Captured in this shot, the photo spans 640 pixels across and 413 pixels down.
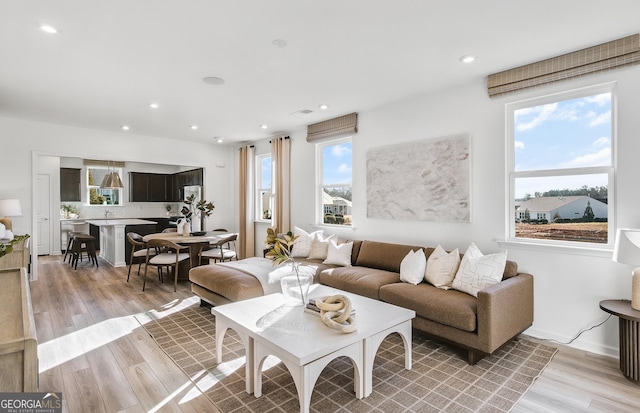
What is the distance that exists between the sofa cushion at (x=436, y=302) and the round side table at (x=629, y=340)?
95cm

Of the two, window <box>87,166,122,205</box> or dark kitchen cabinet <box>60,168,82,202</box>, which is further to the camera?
window <box>87,166,122,205</box>

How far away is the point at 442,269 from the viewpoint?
328cm

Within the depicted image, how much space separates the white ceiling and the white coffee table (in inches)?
83.8

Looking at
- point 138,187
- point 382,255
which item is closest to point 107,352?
point 382,255

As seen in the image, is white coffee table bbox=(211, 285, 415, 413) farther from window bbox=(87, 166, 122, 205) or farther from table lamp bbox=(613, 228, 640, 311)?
window bbox=(87, 166, 122, 205)

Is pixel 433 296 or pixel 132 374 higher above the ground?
pixel 433 296

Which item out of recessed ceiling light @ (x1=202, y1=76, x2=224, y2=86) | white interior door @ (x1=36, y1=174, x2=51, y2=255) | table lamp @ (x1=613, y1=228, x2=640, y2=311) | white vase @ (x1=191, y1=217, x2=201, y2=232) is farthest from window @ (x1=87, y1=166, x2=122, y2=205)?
table lamp @ (x1=613, y1=228, x2=640, y2=311)

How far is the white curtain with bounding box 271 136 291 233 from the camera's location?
604cm

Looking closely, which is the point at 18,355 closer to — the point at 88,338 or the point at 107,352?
the point at 107,352

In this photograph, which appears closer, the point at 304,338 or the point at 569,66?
the point at 304,338

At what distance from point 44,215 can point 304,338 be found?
344 inches

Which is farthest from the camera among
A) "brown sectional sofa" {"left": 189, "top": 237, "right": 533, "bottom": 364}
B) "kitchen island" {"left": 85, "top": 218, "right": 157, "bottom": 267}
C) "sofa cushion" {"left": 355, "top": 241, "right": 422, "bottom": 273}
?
"kitchen island" {"left": 85, "top": 218, "right": 157, "bottom": 267}

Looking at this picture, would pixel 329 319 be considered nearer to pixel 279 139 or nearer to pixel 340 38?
pixel 340 38

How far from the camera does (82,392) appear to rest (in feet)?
7.50
